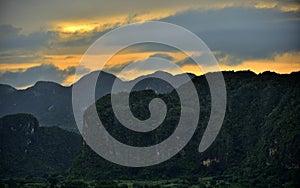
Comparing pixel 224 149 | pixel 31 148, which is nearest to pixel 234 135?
pixel 224 149

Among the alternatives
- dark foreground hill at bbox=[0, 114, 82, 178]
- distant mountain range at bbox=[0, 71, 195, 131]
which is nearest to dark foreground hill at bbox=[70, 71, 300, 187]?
dark foreground hill at bbox=[0, 114, 82, 178]

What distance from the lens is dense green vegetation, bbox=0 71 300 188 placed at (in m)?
37.6

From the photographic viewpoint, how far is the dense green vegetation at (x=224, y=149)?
1481 inches

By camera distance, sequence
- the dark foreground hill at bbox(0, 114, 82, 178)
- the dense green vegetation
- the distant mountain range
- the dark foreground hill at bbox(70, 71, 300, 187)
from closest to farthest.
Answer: the dense green vegetation
the dark foreground hill at bbox(70, 71, 300, 187)
the dark foreground hill at bbox(0, 114, 82, 178)
the distant mountain range

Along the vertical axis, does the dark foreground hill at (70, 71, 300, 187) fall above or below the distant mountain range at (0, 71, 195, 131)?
below

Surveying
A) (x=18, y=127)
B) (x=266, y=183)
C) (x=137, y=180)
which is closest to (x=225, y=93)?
(x=137, y=180)

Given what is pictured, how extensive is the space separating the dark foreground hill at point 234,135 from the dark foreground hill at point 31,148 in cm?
906

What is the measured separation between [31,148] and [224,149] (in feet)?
71.5

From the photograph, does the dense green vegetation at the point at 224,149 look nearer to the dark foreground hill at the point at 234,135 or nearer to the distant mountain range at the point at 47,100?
the dark foreground hill at the point at 234,135

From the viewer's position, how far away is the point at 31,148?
5816cm

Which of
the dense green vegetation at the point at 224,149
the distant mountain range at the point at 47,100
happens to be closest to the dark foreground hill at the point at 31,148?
the dense green vegetation at the point at 224,149

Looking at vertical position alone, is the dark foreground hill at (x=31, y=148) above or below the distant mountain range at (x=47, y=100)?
below

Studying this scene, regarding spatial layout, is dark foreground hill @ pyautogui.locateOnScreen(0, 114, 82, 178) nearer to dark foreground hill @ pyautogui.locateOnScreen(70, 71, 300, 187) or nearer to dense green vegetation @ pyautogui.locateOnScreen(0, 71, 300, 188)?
dense green vegetation @ pyautogui.locateOnScreen(0, 71, 300, 188)

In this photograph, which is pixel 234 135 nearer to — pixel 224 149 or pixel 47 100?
pixel 224 149
